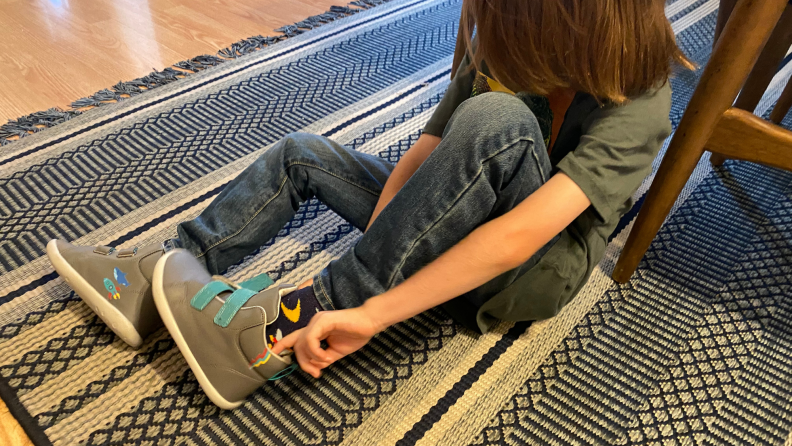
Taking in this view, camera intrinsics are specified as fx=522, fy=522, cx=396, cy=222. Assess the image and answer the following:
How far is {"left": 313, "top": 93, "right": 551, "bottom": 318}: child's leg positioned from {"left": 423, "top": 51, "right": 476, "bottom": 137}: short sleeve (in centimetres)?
12

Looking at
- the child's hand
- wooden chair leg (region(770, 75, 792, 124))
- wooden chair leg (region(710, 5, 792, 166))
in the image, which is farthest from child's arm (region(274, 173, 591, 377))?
wooden chair leg (region(770, 75, 792, 124))

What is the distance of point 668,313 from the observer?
750 mm

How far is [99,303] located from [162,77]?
2.47ft

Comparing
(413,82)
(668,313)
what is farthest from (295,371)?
(413,82)

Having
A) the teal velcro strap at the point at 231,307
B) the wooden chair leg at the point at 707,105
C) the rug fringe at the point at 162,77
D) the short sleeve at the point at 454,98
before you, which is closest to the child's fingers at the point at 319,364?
the teal velcro strap at the point at 231,307

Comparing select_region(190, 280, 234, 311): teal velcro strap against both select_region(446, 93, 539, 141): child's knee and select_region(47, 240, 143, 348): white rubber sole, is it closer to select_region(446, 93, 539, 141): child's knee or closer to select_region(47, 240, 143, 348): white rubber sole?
select_region(47, 240, 143, 348): white rubber sole

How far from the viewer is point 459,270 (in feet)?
1.87

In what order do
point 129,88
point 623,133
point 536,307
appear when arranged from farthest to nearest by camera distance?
1. point 129,88
2. point 536,307
3. point 623,133

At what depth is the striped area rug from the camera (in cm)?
62

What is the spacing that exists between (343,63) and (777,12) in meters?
0.95

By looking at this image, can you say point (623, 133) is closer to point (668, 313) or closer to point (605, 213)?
point (605, 213)

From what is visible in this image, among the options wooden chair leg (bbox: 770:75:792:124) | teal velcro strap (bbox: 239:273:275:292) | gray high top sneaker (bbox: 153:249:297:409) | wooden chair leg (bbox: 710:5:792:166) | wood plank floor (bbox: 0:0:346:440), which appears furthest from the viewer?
wood plank floor (bbox: 0:0:346:440)

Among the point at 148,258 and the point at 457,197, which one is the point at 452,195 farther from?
the point at 148,258

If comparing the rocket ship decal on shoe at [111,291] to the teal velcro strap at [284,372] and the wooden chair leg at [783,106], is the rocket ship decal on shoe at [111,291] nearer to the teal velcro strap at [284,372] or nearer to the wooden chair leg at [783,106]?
the teal velcro strap at [284,372]
